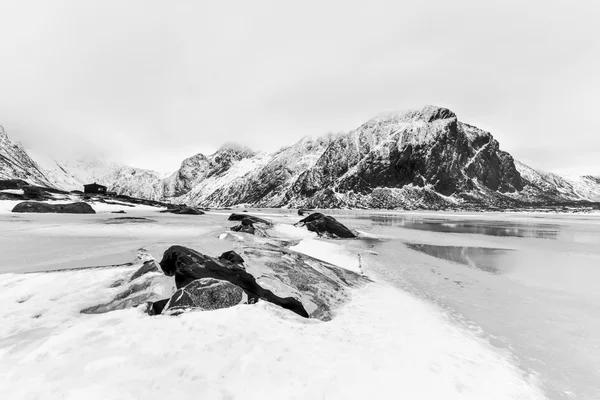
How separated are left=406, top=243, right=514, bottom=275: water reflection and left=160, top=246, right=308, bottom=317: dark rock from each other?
39.6ft

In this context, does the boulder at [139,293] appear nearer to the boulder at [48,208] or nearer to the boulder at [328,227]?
the boulder at [328,227]

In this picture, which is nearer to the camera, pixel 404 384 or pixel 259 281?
pixel 404 384

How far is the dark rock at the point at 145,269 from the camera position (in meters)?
8.88

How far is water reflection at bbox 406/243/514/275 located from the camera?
51.1ft

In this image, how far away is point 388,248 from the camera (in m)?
21.7

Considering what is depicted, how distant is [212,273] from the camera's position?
9055 millimetres

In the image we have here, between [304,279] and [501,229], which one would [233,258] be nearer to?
[304,279]

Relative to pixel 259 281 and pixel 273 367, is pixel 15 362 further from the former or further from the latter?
pixel 259 281

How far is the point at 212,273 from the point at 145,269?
7.66 ft

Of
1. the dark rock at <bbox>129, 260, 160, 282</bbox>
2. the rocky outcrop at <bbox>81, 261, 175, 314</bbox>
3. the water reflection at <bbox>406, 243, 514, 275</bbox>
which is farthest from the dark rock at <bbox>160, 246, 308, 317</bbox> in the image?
the water reflection at <bbox>406, 243, 514, 275</bbox>

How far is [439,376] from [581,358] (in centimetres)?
406

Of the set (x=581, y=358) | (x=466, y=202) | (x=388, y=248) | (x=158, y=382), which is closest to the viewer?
(x=158, y=382)

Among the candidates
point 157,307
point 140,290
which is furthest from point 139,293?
point 157,307

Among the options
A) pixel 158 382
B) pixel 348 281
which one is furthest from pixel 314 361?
pixel 348 281
